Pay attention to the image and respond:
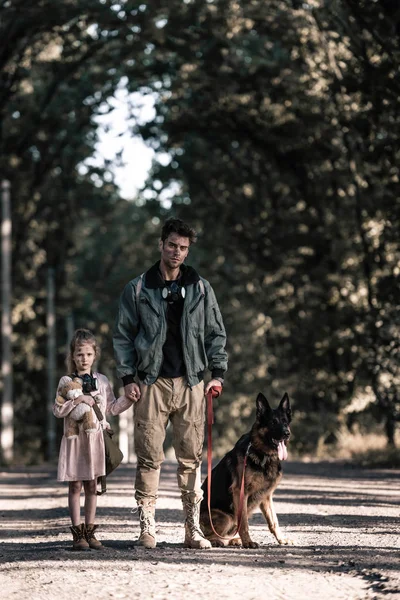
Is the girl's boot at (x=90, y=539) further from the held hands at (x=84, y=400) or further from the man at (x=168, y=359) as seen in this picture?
the held hands at (x=84, y=400)

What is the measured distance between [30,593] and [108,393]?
2304 millimetres

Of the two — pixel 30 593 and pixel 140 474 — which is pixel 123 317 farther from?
pixel 30 593

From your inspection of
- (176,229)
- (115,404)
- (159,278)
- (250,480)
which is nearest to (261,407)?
(250,480)

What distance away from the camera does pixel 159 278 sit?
9156mm

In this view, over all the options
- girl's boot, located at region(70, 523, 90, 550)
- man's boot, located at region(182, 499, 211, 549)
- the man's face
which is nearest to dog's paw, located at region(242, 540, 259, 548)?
man's boot, located at region(182, 499, 211, 549)

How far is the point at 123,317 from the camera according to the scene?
359 inches

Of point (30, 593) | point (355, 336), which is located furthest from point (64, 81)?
point (30, 593)

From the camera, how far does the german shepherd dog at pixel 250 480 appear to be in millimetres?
9305

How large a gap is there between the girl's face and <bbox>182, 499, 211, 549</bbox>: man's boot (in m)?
1.21

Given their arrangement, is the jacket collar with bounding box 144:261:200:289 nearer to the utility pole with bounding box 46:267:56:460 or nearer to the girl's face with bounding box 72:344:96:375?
the girl's face with bounding box 72:344:96:375

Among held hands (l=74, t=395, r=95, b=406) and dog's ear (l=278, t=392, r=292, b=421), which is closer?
held hands (l=74, t=395, r=95, b=406)

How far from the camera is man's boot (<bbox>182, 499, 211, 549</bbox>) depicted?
9.23 m

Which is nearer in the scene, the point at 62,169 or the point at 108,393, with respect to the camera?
the point at 108,393

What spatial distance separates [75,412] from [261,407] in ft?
4.65
